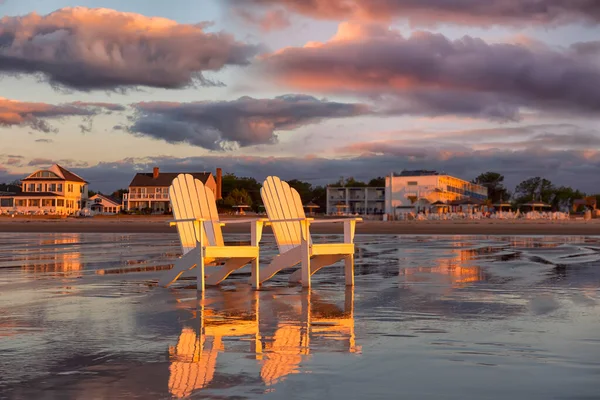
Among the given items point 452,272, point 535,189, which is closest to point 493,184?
point 535,189

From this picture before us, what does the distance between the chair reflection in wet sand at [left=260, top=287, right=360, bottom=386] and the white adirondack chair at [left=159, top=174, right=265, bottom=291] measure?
1.20m

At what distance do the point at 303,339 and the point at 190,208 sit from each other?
4.63 metres

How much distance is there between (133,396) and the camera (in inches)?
146

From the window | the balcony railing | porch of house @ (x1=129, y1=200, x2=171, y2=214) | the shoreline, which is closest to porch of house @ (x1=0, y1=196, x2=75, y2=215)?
the window

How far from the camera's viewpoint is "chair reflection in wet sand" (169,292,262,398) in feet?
13.3

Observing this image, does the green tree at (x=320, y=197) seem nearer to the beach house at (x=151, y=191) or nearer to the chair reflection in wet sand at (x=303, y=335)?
the beach house at (x=151, y=191)

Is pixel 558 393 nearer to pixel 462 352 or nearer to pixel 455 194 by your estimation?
pixel 462 352

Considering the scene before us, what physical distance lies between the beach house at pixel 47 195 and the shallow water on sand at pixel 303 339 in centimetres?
8632

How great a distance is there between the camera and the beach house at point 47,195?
92.4m

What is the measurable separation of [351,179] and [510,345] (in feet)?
371

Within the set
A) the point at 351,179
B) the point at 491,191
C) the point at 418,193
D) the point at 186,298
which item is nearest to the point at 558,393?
the point at 186,298

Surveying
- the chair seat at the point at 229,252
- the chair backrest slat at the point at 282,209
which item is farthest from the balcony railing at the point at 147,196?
the chair seat at the point at 229,252

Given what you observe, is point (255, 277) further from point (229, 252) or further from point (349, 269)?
point (349, 269)

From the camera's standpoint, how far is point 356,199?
4129 inches
